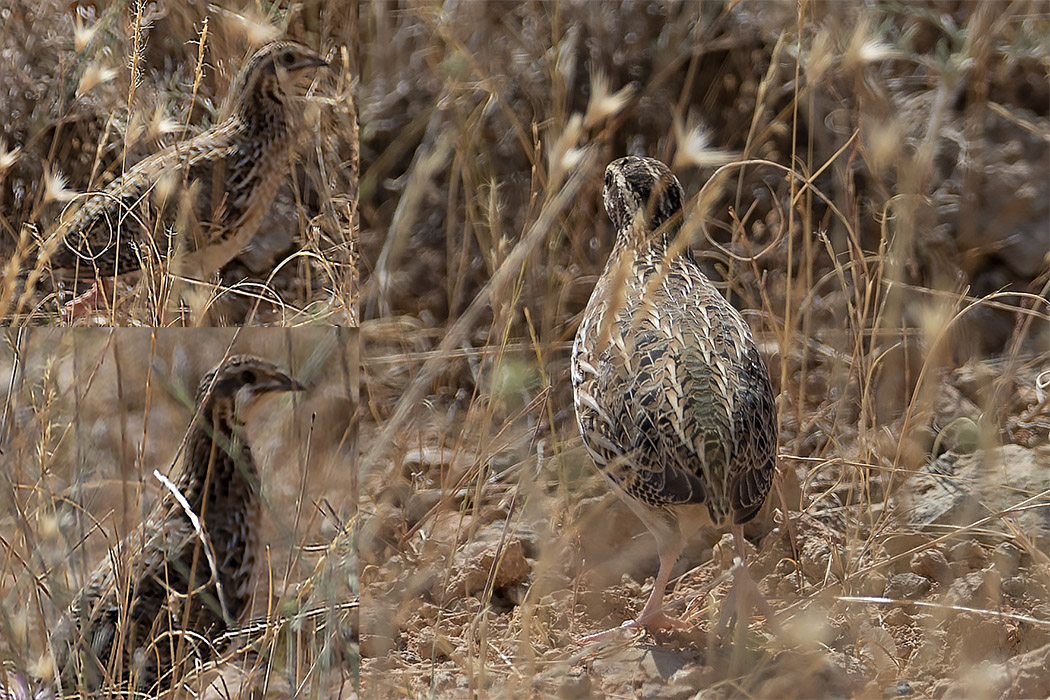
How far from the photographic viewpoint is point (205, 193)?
1997mm

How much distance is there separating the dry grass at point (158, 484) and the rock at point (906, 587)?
1175 millimetres

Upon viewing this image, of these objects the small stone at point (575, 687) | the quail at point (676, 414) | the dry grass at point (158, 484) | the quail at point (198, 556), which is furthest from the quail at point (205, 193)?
the small stone at point (575, 687)

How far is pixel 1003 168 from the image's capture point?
125 inches

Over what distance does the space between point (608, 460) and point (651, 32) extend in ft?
5.98

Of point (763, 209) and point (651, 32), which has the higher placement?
point (651, 32)

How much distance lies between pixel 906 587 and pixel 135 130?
184 centimetres

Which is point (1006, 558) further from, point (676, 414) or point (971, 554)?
point (676, 414)

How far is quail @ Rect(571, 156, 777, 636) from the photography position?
1893 millimetres

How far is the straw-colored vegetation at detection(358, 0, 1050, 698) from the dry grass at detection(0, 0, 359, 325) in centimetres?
25

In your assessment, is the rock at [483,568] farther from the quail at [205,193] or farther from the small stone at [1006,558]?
the small stone at [1006,558]

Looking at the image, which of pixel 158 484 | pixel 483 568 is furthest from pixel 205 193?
pixel 483 568

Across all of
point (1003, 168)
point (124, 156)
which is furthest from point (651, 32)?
point (124, 156)

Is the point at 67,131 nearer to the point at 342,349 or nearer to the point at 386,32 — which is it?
the point at 342,349

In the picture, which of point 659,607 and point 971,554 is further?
point 971,554
